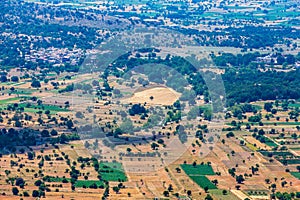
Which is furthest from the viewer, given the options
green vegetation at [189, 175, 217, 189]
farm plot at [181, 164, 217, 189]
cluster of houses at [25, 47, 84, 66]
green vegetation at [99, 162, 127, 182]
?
cluster of houses at [25, 47, 84, 66]

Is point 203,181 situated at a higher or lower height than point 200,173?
higher

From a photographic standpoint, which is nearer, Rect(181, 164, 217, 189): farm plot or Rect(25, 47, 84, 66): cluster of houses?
Rect(181, 164, 217, 189): farm plot

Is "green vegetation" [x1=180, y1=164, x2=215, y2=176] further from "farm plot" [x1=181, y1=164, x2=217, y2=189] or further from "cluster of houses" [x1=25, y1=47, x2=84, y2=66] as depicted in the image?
"cluster of houses" [x1=25, y1=47, x2=84, y2=66]

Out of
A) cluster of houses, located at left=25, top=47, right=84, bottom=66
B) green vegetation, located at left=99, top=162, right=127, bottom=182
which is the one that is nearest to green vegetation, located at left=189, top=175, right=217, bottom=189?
green vegetation, located at left=99, top=162, right=127, bottom=182

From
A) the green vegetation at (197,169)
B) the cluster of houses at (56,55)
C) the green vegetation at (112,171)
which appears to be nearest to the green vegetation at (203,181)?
the green vegetation at (197,169)

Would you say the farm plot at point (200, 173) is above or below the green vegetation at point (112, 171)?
below

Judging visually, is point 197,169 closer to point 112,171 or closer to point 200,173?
point 200,173

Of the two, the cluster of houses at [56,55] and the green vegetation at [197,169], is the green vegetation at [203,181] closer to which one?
the green vegetation at [197,169]

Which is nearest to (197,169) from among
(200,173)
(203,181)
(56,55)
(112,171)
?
(200,173)

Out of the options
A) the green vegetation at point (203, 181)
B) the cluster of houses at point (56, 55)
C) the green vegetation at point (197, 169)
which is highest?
the green vegetation at point (203, 181)

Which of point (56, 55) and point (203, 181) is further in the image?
point (56, 55)

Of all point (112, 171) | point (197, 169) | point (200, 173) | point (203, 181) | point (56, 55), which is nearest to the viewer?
point (203, 181)

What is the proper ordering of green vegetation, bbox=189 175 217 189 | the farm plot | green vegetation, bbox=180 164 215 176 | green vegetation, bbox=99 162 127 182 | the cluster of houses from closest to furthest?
1. green vegetation, bbox=189 175 217 189
2. the farm plot
3. green vegetation, bbox=99 162 127 182
4. green vegetation, bbox=180 164 215 176
5. the cluster of houses
